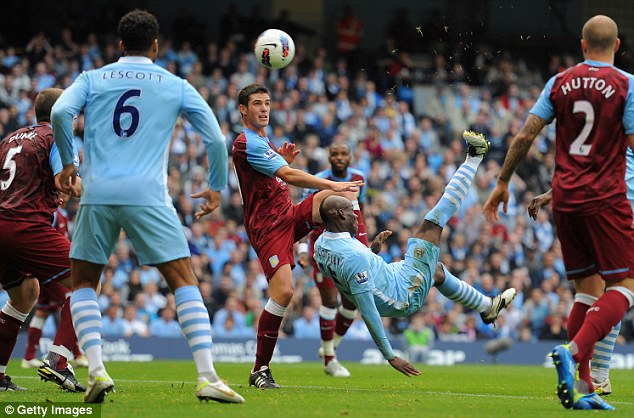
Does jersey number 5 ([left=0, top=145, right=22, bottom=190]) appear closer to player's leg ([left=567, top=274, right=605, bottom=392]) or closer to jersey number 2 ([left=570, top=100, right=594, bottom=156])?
jersey number 2 ([left=570, top=100, right=594, bottom=156])

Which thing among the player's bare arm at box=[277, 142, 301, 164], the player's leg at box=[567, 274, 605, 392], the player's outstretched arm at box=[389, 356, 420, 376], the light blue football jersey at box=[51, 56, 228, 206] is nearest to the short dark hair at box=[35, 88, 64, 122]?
the light blue football jersey at box=[51, 56, 228, 206]

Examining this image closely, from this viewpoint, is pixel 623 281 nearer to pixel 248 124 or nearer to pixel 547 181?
pixel 248 124

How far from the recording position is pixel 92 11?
26.5 meters

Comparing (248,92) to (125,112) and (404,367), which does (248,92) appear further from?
(404,367)

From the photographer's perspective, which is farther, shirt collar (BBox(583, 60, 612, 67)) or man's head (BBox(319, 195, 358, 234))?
man's head (BBox(319, 195, 358, 234))

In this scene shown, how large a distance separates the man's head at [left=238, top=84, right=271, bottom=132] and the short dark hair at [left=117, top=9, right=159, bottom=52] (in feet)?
8.91

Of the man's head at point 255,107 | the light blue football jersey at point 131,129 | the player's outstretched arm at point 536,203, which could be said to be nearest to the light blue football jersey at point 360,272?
the man's head at point 255,107

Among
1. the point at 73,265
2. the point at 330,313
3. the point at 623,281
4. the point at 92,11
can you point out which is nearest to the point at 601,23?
the point at 623,281

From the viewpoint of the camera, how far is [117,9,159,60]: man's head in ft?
24.3

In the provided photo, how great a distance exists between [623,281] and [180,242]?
3.32 meters

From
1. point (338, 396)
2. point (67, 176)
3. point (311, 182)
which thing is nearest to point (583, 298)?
point (338, 396)

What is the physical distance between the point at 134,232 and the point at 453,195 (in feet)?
12.0

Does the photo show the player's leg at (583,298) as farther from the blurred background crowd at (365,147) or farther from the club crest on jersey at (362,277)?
the blurred background crowd at (365,147)

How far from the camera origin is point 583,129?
7.76 metres
